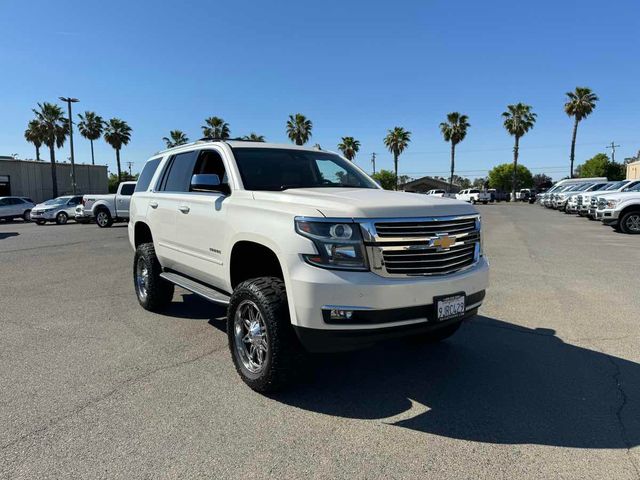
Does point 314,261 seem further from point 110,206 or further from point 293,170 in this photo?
point 110,206

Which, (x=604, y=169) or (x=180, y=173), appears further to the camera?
(x=604, y=169)

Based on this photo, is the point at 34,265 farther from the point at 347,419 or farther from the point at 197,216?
the point at 347,419

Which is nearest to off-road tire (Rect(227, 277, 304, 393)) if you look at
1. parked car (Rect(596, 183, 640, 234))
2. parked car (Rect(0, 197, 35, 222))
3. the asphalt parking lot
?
the asphalt parking lot

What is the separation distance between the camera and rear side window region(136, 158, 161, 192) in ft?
21.9

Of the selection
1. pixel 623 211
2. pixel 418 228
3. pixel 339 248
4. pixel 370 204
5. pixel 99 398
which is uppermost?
pixel 370 204

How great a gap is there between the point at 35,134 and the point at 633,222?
56.5 m

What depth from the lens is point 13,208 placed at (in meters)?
31.0

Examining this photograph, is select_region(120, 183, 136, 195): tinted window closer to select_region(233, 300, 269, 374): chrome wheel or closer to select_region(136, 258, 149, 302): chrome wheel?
select_region(136, 258, 149, 302): chrome wheel

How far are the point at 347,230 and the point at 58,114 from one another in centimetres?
5671

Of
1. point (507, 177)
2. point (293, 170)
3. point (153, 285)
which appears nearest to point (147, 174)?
point (153, 285)

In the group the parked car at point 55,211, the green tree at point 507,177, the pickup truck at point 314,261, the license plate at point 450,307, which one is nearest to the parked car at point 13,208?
the parked car at point 55,211

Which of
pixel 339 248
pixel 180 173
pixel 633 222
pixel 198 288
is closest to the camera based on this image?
pixel 339 248

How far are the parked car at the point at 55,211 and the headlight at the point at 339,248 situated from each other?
93.8 feet

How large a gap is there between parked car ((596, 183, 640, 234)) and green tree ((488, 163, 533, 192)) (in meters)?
96.7
